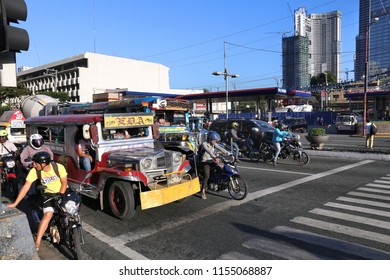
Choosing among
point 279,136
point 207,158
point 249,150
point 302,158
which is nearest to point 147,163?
point 207,158

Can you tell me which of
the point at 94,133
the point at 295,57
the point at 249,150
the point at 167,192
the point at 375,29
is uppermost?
the point at 375,29

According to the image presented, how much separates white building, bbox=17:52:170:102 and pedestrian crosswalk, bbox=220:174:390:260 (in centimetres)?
7357

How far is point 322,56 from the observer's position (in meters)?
38.7

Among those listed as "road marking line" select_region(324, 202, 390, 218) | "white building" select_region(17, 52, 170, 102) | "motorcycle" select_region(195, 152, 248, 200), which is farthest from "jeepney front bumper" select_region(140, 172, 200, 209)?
"white building" select_region(17, 52, 170, 102)

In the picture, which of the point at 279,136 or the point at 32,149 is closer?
the point at 32,149

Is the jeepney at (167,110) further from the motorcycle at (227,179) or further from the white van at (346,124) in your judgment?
the white van at (346,124)

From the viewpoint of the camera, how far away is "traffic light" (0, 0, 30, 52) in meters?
3.39

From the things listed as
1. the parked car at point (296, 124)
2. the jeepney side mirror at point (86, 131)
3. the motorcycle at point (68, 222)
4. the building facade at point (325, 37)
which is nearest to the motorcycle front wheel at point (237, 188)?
the jeepney side mirror at point (86, 131)

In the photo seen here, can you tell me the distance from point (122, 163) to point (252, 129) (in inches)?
343

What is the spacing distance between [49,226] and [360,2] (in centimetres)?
2826

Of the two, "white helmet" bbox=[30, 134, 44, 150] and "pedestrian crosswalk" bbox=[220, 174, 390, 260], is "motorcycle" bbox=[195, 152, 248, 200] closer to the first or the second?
"pedestrian crosswalk" bbox=[220, 174, 390, 260]

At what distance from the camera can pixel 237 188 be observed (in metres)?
7.47

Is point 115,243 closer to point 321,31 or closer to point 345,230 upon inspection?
point 345,230

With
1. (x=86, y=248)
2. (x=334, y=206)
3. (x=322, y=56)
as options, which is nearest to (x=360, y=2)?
(x=322, y=56)
